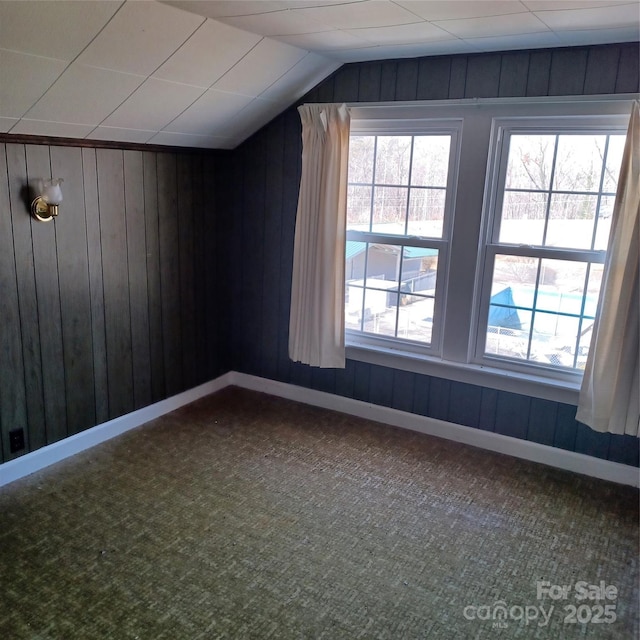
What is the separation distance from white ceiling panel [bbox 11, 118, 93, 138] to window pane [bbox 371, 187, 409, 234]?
1650 mm

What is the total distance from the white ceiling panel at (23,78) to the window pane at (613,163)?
2522 mm

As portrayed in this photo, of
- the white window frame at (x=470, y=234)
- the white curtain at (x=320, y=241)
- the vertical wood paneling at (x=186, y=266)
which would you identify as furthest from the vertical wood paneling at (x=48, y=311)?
the white window frame at (x=470, y=234)

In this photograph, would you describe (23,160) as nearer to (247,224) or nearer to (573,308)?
(247,224)

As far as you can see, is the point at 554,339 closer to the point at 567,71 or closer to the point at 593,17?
the point at 567,71

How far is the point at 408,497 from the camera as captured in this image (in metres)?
3.02

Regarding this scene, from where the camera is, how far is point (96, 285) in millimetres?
3355

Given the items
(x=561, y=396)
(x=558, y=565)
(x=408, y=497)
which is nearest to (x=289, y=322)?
(x=408, y=497)

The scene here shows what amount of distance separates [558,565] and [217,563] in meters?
1.42

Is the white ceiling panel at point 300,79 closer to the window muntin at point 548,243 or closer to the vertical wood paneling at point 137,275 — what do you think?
the vertical wood paneling at point 137,275

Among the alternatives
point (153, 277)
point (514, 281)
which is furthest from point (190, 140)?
point (514, 281)

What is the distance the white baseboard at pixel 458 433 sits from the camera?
3.20m

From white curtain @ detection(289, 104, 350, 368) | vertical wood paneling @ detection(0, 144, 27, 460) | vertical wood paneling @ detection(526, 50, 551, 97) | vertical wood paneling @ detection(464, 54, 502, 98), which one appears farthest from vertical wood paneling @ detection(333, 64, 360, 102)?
vertical wood paneling @ detection(0, 144, 27, 460)

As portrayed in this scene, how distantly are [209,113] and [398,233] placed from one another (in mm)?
1287

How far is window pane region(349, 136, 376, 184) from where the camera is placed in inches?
144
